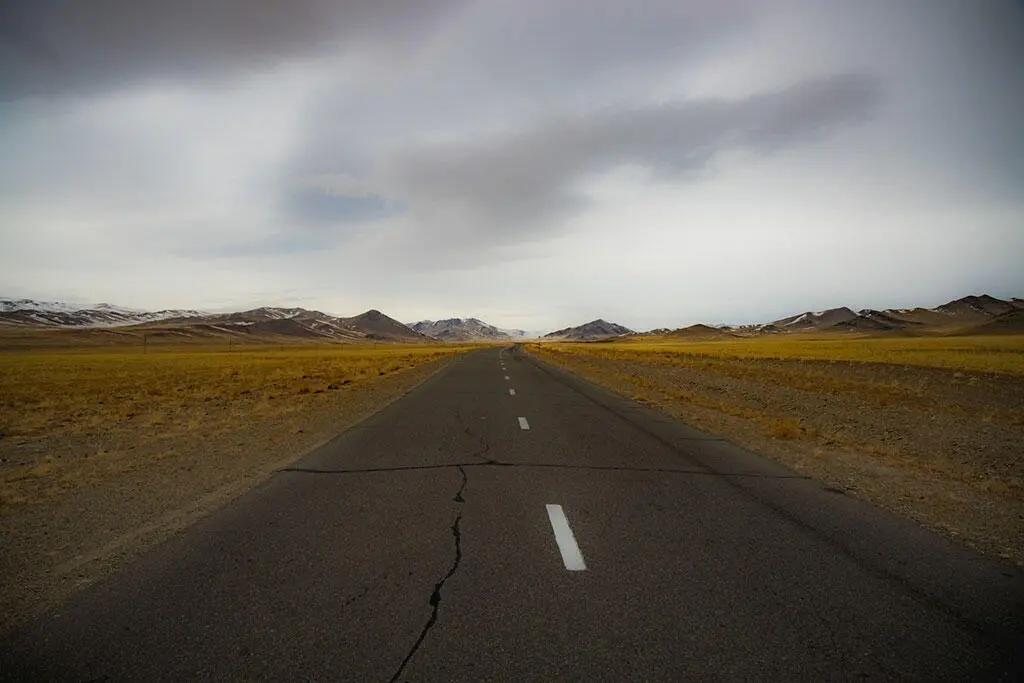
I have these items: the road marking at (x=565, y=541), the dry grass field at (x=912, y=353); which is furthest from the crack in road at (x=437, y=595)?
the dry grass field at (x=912, y=353)

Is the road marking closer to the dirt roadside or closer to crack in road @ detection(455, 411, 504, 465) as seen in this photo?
crack in road @ detection(455, 411, 504, 465)

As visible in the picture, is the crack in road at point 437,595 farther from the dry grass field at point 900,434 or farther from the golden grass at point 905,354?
the golden grass at point 905,354

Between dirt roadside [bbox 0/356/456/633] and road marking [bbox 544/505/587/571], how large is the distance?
12.6ft

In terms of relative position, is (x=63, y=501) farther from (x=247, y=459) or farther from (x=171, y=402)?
(x=171, y=402)

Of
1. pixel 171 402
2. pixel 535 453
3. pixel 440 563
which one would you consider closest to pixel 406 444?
pixel 535 453

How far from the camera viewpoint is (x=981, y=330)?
181625 mm

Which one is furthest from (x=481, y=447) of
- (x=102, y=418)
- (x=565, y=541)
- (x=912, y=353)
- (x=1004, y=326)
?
(x=1004, y=326)

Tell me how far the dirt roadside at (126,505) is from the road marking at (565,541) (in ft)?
12.6

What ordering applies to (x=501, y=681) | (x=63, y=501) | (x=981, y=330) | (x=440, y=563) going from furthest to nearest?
(x=981, y=330) < (x=63, y=501) < (x=440, y=563) < (x=501, y=681)

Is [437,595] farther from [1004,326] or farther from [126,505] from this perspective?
[1004,326]

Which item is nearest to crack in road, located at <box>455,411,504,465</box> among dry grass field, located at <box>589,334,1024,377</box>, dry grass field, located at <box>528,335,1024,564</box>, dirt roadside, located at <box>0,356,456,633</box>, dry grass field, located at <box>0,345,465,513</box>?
dirt roadside, located at <box>0,356,456,633</box>

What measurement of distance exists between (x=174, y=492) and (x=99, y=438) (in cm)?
710

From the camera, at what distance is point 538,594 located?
3.98m

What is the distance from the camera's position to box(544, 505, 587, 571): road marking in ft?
14.8
